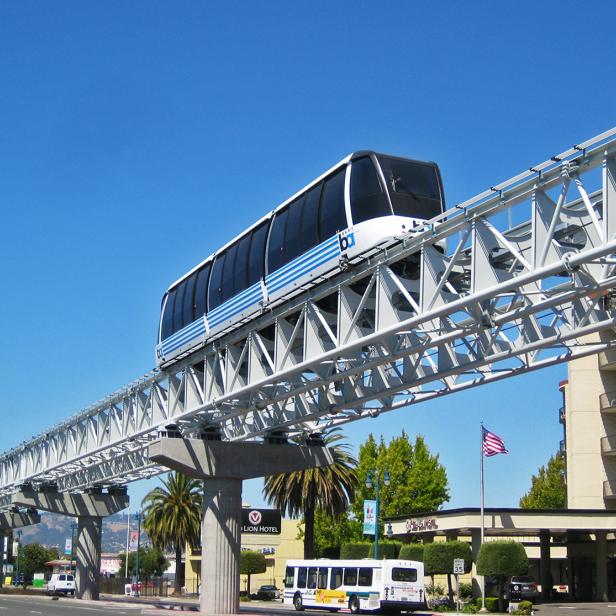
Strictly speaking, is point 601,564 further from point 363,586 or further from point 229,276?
point 229,276

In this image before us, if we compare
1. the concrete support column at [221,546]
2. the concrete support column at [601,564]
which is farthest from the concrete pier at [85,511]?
the concrete support column at [601,564]

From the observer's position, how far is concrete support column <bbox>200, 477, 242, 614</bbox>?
3453cm

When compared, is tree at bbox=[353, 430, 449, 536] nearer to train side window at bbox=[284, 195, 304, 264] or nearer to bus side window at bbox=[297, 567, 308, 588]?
bus side window at bbox=[297, 567, 308, 588]

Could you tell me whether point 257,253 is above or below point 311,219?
above

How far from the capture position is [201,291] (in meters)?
33.7

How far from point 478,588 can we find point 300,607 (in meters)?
11.5

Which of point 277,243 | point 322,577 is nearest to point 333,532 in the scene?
point 322,577

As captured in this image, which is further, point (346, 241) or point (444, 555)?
point (444, 555)

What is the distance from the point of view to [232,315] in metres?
30.3

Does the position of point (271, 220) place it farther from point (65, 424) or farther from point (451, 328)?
point (65, 424)

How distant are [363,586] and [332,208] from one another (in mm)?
23377

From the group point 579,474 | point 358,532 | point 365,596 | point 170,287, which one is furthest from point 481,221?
point 358,532

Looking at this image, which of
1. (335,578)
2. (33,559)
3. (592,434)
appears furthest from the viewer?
(33,559)

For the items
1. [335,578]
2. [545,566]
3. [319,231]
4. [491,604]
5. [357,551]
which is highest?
[319,231]
